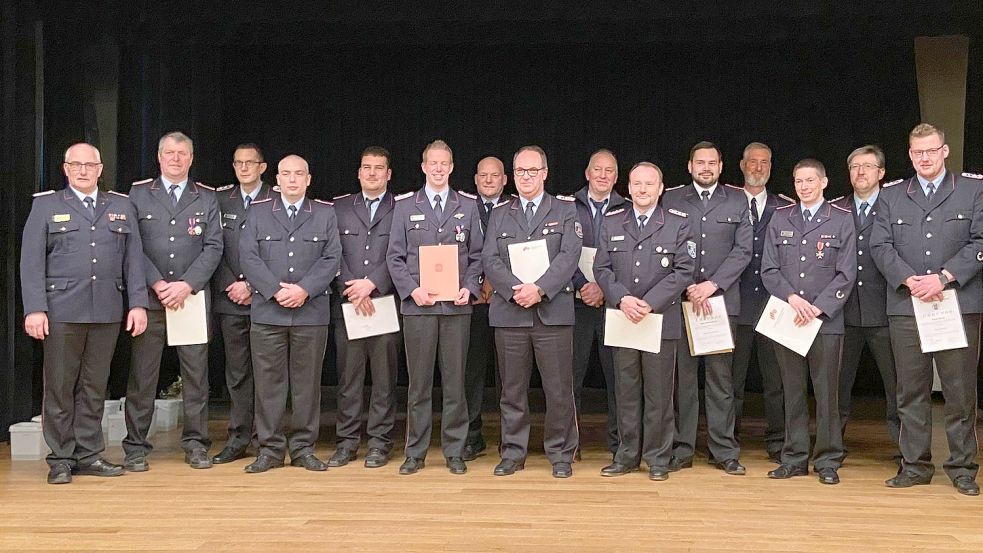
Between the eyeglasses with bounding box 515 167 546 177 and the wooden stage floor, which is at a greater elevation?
the eyeglasses with bounding box 515 167 546 177

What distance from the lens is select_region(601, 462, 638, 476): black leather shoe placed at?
196 inches

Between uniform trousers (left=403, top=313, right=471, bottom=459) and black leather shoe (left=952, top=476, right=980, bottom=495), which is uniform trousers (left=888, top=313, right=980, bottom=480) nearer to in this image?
black leather shoe (left=952, top=476, right=980, bottom=495)

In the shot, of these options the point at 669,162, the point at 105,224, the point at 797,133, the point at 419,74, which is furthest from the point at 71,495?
the point at 797,133

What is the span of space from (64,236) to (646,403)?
9.58ft

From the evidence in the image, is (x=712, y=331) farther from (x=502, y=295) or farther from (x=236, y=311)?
(x=236, y=311)

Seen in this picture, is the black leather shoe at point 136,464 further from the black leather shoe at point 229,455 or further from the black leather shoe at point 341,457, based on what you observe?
the black leather shoe at point 341,457

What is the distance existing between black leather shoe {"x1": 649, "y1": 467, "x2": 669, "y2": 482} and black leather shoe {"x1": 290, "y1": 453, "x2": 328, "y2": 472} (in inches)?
63.0

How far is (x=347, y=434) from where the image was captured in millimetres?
5301

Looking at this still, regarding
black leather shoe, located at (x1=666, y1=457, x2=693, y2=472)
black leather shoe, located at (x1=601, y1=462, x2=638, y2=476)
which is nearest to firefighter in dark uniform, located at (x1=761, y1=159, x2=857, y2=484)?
black leather shoe, located at (x1=666, y1=457, x2=693, y2=472)

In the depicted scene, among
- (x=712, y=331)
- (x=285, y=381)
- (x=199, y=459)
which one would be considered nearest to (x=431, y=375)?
(x=285, y=381)

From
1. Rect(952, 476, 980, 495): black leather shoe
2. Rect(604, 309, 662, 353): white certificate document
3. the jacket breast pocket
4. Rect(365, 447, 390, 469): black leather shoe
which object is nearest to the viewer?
Rect(952, 476, 980, 495): black leather shoe

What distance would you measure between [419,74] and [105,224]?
12.1ft

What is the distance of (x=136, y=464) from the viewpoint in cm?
505

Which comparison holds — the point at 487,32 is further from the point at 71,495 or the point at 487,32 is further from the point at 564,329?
the point at 71,495
